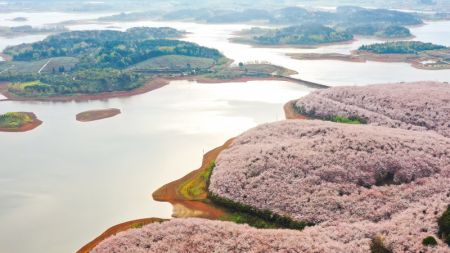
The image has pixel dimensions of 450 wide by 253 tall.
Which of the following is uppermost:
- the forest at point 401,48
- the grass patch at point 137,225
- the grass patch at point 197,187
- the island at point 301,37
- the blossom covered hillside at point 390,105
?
the island at point 301,37

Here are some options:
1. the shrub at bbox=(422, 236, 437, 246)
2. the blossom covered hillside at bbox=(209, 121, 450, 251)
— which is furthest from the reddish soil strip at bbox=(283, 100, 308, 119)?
the shrub at bbox=(422, 236, 437, 246)

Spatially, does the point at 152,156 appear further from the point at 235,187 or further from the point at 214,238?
the point at 214,238

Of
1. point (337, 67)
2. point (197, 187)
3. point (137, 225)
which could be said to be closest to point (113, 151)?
point (197, 187)

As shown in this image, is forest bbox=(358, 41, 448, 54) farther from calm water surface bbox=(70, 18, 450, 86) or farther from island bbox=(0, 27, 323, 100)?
island bbox=(0, 27, 323, 100)

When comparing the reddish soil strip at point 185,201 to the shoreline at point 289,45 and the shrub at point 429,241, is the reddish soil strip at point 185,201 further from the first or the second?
the shoreline at point 289,45

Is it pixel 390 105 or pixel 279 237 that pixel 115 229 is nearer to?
pixel 279 237

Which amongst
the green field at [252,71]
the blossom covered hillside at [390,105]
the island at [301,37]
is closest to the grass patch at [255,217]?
the blossom covered hillside at [390,105]
